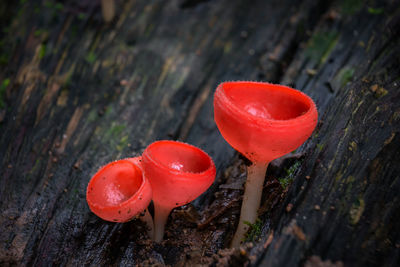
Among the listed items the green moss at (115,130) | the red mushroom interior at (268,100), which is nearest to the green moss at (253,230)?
the red mushroom interior at (268,100)

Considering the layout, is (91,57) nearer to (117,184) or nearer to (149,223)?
(117,184)

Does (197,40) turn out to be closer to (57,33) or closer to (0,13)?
(57,33)

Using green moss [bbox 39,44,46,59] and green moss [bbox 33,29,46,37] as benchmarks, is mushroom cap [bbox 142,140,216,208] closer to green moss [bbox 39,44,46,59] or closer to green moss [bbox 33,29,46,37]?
green moss [bbox 39,44,46,59]

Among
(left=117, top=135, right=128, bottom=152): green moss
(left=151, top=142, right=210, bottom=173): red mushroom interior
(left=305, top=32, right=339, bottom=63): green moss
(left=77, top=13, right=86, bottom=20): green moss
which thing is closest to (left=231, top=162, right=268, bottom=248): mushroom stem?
(left=151, top=142, right=210, bottom=173): red mushroom interior

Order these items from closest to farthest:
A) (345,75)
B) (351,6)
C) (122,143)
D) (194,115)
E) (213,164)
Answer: (213,164) < (122,143) < (345,75) < (194,115) < (351,6)

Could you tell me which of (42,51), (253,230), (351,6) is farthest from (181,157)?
(351,6)

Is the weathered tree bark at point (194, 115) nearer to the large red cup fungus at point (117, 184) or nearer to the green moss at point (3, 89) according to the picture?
the green moss at point (3, 89)
